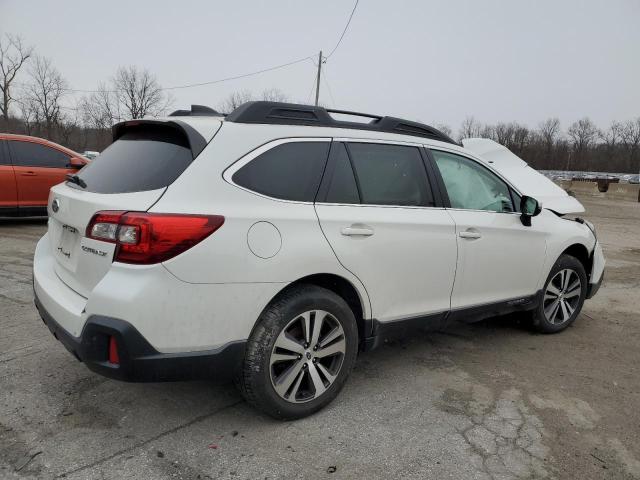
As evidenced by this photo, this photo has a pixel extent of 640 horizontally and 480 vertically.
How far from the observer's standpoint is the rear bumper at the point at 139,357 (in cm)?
231

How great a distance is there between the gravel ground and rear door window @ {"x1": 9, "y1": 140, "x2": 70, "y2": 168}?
20.2ft

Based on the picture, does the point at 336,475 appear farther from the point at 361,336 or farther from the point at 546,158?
the point at 546,158

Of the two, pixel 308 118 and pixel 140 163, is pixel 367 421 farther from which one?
pixel 140 163

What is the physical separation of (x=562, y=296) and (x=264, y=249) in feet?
10.7

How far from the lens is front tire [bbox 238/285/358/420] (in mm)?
2625

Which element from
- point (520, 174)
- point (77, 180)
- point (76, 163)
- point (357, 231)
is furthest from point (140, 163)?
point (76, 163)

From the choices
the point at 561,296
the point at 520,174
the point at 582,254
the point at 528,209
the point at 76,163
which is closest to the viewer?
the point at 528,209

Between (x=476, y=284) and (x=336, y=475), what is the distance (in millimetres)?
1876

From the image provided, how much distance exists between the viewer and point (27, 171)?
921 cm

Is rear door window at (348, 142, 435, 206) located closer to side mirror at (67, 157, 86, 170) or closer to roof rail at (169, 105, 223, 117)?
roof rail at (169, 105, 223, 117)

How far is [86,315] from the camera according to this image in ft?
7.96

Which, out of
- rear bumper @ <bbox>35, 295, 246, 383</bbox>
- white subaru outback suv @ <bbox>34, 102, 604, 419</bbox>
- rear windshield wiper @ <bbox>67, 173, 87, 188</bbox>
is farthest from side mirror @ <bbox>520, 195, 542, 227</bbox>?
rear windshield wiper @ <bbox>67, 173, 87, 188</bbox>

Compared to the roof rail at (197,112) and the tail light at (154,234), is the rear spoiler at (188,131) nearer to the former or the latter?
the roof rail at (197,112)

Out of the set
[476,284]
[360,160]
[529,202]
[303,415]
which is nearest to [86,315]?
[303,415]
